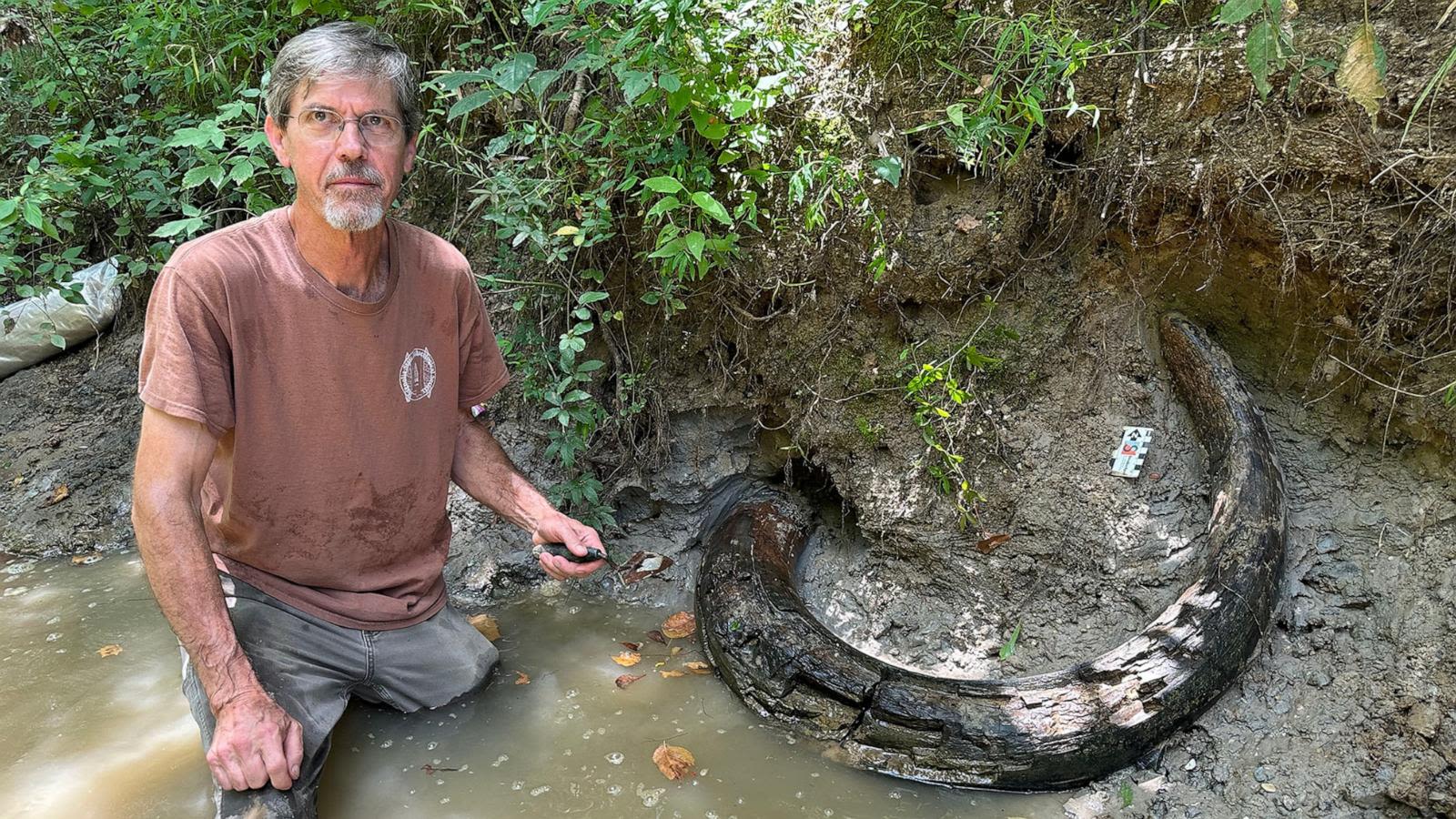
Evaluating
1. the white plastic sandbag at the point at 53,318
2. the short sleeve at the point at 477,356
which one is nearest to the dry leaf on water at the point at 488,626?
the short sleeve at the point at 477,356

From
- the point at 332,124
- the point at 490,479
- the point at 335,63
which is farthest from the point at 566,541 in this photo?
the point at 335,63

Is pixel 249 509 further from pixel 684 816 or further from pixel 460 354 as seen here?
pixel 684 816

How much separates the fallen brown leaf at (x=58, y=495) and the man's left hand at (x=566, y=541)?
2.72 meters

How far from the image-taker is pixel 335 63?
2377 mm

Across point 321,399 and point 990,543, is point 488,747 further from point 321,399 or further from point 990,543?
point 990,543

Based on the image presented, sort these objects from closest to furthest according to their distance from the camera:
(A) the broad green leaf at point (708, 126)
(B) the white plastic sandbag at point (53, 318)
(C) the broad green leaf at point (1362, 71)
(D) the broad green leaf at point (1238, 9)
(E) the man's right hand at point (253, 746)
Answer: (D) the broad green leaf at point (1238, 9) < (C) the broad green leaf at point (1362, 71) < (E) the man's right hand at point (253, 746) < (A) the broad green leaf at point (708, 126) < (B) the white plastic sandbag at point (53, 318)

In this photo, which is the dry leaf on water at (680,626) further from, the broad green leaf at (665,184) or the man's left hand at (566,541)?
the broad green leaf at (665,184)

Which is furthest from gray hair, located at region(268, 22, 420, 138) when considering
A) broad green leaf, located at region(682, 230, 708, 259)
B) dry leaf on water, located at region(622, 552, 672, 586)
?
dry leaf on water, located at region(622, 552, 672, 586)

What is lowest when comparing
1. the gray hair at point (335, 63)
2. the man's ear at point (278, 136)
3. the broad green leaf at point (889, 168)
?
the broad green leaf at point (889, 168)

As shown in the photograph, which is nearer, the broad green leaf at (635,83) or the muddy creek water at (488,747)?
the muddy creek water at (488,747)

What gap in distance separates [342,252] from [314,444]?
0.54 meters

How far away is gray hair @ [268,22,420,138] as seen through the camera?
2.38 meters

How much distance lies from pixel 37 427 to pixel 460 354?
2.98 meters

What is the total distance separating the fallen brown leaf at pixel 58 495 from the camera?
4.09m
